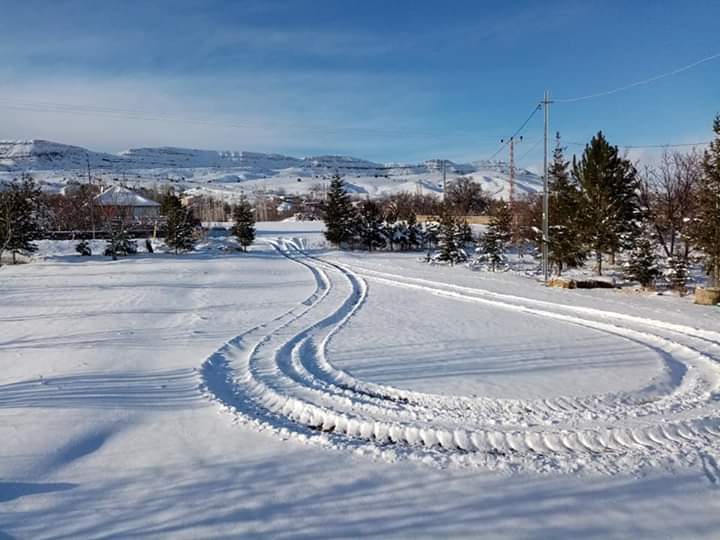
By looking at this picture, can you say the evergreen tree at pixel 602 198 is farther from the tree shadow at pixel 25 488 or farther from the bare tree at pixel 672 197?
the tree shadow at pixel 25 488

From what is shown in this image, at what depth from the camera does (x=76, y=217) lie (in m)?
40.8

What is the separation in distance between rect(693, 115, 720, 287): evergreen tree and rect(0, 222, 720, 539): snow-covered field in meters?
4.28

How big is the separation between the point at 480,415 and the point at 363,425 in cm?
120

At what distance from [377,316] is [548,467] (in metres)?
6.73

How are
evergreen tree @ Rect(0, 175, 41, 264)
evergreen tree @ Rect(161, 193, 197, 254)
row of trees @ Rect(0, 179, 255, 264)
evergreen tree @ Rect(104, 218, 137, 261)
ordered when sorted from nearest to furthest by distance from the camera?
evergreen tree @ Rect(0, 175, 41, 264) → row of trees @ Rect(0, 179, 255, 264) → evergreen tree @ Rect(104, 218, 137, 261) → evergreen tree @ Rect(161, 193, 197, 254)

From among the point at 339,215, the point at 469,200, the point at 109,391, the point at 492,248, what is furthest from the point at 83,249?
the point at 469,200

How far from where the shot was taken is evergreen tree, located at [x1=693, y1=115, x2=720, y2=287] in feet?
42.8

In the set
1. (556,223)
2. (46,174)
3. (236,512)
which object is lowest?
(236,512)

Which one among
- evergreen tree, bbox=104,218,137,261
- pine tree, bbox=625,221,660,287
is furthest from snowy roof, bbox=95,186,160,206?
pine tree, bbox=625,221,660,287

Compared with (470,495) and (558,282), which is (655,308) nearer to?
(558,282)

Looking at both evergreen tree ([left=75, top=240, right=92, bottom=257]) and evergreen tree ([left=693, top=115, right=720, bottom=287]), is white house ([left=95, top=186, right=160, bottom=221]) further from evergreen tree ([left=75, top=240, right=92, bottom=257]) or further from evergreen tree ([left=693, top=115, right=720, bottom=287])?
evergreen tree ([left=693, top=115, right=720, bottom=287])

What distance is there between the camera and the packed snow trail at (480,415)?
4.33 metres

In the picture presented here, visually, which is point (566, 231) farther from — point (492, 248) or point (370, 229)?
point (370, 229)

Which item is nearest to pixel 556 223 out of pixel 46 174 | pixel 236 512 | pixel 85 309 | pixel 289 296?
pixel 289 296
